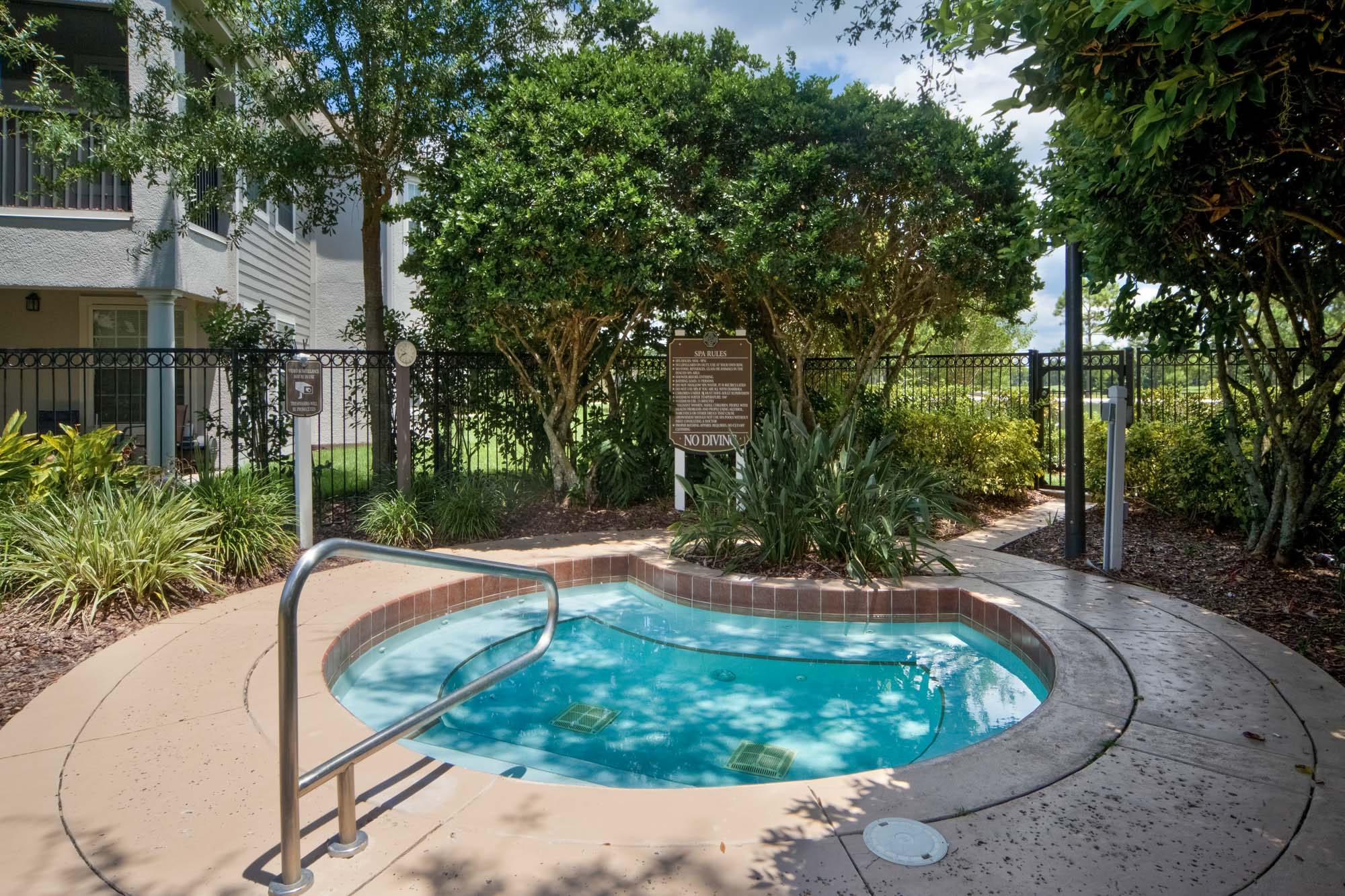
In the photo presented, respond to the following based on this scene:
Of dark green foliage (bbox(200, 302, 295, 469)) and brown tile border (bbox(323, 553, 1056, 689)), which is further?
dark green foliage (bbox(200, 302, 295, 469))

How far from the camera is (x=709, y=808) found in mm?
2795

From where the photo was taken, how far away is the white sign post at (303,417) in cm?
665

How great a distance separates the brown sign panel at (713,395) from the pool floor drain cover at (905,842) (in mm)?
6067

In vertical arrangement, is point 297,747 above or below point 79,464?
below

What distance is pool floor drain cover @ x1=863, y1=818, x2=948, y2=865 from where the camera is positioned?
2480 millimetres

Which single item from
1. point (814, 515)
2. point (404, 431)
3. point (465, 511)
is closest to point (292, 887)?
point (814, 515)

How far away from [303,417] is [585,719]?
406 centimetres

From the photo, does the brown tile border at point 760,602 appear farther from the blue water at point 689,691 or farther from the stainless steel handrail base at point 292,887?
the stainless steel handrail base at point 292,887

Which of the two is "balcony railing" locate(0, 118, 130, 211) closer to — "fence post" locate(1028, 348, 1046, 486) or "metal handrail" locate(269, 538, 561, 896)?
"metal handrail" locate(269, 538, 561, 896)

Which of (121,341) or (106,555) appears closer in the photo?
(106,555)

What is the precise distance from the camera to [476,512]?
787 centimetres

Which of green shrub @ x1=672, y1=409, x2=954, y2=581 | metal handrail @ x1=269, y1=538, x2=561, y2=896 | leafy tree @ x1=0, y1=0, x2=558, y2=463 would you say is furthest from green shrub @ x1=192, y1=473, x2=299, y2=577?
metal handrail @ x1=269, y1=538, x2=561, y2=896

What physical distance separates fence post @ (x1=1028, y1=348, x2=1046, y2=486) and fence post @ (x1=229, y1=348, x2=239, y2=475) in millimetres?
9019

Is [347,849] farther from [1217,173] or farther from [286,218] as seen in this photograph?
[286,218]
